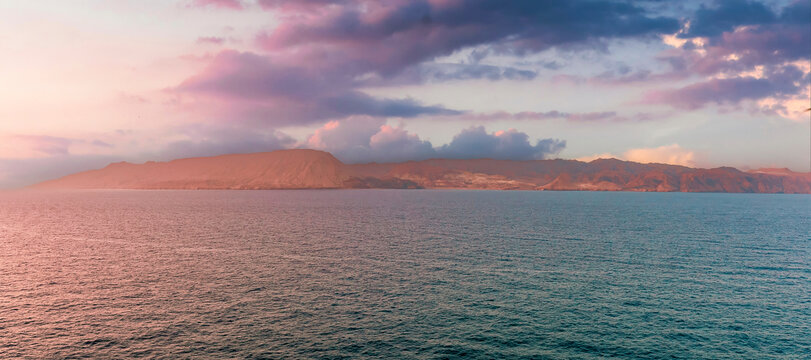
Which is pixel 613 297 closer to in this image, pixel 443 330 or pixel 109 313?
pixel 443 330

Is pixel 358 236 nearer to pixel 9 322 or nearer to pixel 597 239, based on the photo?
pixel 597 239

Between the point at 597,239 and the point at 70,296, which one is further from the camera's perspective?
the point at 597,239

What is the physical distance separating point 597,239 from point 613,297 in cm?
5979

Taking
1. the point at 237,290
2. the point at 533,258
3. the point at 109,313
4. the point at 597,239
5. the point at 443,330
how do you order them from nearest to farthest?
the point at 443,330
the point at 109,313
the point at 237,290
the point at 533,258
the point at 597,239

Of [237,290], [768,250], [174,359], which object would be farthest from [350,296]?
[768,250]

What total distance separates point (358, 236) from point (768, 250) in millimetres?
95513

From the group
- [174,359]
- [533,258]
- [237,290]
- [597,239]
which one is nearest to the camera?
[174,359]

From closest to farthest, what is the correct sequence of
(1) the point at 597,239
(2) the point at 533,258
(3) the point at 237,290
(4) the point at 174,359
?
1. (4) the point at 174,359
2. (3) the point at 237,290
3. (2) the point at 533,258
4. (1) the point at 597,239

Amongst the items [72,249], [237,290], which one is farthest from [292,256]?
[72,249]

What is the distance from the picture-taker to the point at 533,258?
273ft

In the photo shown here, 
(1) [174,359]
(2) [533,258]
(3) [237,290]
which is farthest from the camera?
(2) [533,258]

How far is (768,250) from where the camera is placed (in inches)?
3770

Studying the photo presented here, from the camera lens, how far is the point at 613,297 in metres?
56.9

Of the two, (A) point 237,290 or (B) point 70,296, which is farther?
(A) point 237,290
